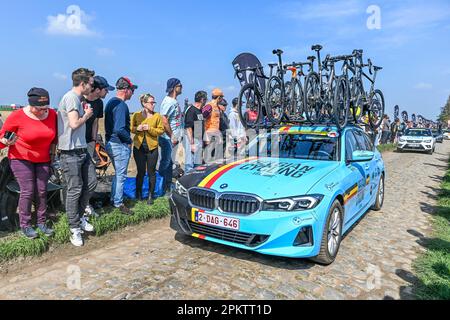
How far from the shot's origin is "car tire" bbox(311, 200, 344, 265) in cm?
386

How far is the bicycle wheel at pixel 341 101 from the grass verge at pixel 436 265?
90.1 inches

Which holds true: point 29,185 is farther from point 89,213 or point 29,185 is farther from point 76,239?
point 89,213

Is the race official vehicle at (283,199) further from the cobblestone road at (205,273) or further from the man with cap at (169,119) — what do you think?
the man with cap at (169,119)

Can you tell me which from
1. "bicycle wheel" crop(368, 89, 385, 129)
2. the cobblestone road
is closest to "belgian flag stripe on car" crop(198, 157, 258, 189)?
the cobblestone road

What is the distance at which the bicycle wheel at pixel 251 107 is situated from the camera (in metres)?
6.35

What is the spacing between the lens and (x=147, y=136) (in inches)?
236

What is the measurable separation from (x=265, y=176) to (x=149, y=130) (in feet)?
8.51

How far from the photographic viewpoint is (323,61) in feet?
22.5

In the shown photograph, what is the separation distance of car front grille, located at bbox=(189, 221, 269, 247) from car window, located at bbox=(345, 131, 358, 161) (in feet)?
6.54

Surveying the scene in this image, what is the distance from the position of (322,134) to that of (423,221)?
2.85 m

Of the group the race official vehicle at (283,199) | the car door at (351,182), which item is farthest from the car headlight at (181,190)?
the car door at (351,182)
